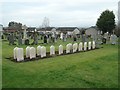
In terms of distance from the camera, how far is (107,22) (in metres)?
47.3

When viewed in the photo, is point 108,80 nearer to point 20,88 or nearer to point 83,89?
point 83,89

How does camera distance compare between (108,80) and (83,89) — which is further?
(108,80)

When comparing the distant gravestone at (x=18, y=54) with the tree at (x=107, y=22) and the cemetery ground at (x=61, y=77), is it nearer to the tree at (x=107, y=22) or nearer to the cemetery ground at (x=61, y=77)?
the cemetery ground at (x=61, y=77)

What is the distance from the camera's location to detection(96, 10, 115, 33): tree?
4762 centimetres

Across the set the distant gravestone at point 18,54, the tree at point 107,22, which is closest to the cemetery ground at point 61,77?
the distant gravestone at point 18,54

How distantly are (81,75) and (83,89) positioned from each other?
1891 millimetres

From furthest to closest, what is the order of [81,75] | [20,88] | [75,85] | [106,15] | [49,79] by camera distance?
[106,15], [81,75], [49,79], [75,85], [20,88]

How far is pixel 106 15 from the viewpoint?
48375mm

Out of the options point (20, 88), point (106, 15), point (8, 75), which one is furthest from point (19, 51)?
point (106, 15)

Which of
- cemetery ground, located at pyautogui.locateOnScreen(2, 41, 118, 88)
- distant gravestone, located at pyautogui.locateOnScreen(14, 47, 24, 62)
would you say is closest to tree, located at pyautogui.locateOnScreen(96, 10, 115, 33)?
distant gravestone, located at pyautogui.locateOnScreen(14, 47, 24, 62)

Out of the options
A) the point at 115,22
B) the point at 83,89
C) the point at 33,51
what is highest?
the point at 115,22

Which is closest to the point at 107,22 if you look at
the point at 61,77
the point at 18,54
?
the point at 18,54

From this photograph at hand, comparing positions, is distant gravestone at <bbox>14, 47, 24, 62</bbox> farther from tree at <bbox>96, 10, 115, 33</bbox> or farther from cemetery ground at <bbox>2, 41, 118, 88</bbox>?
tree at <bbox>96, 10, 115, 33</bbox>

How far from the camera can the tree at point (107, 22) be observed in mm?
47625
